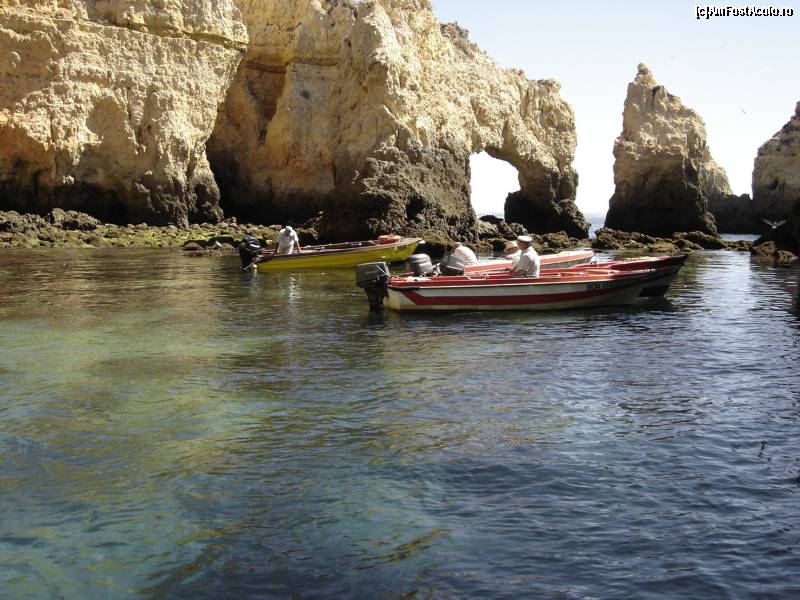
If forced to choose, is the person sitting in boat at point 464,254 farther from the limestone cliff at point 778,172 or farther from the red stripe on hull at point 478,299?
the limestone cliff at point 778,172

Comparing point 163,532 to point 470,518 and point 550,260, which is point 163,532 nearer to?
point 470,518

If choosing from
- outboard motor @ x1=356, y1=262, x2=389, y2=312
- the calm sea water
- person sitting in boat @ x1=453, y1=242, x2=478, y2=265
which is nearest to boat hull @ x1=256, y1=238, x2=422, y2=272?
person sitting in boat @ x1=453, y1=242, x2=478, y2=265

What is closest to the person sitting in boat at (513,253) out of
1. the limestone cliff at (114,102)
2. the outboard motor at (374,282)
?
the outboard motor at (374,282)

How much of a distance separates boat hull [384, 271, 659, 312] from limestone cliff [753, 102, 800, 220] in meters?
A: 51.1

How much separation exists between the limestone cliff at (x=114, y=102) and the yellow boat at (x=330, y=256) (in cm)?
1889

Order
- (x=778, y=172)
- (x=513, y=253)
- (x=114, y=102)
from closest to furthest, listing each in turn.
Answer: (x=513, y=253) < (x=114, y=102) < (x=778, y=172)

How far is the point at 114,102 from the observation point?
4488 cm

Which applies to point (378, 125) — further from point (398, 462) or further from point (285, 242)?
point (398, 462)

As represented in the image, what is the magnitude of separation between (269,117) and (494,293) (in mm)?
40891

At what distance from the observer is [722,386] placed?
461 inches

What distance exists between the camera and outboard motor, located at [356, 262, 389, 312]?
18750 mm

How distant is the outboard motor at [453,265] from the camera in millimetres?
19641

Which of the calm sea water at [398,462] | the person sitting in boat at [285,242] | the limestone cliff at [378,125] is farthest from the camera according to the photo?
the limestone cliff at [378,125]

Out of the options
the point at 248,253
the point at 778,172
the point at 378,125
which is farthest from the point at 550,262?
the point at 778,172
